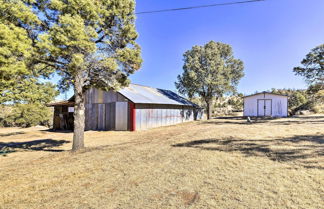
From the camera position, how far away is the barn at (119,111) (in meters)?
15.8

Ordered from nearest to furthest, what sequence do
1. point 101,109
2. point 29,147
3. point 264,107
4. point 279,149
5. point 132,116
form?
point 279,149 < point 29,147 < point 132,116 < point 101,109 < point 264,107

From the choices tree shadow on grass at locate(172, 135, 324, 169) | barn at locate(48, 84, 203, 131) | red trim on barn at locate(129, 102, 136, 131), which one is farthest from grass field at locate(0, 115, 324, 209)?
barn at locate(48, 84, 203, 131)

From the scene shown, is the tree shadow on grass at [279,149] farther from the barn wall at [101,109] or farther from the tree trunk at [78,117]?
the barn wall at [101,109]

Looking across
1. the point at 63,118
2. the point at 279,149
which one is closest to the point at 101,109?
the point at 63,118

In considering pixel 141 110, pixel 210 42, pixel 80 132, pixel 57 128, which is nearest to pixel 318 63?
pixel 210 42

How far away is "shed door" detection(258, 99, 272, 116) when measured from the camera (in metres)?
22.4

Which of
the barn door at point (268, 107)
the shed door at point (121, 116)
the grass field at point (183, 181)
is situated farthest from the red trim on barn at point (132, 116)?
the barn door at point (268, 107)

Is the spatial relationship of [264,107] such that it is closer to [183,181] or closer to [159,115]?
[159,115]

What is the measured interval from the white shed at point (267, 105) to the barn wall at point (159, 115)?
838 cm

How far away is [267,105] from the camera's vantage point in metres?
22.5

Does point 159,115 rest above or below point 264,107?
below

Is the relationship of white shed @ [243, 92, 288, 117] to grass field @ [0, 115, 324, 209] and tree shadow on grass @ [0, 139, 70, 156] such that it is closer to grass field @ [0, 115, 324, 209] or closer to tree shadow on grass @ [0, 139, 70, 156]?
grass field @ [0, 115, 324, 209]

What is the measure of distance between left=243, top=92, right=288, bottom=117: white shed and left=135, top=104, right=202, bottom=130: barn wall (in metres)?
8.38

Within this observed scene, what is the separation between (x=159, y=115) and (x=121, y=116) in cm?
442
